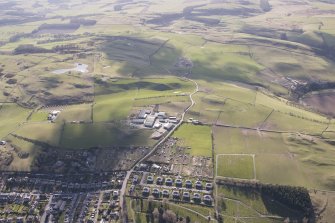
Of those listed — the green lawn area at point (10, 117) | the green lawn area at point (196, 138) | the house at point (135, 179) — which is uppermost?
the green lawn area at point (196, 138)

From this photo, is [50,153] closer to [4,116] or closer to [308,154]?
[4,116]

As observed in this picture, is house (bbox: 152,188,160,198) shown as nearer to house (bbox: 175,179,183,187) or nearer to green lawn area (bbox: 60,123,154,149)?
house (bbox: 175,179,183,187)

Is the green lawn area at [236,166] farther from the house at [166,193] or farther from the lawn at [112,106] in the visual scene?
the lawn at [112,106]

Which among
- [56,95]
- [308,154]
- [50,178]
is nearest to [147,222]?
[50,178]

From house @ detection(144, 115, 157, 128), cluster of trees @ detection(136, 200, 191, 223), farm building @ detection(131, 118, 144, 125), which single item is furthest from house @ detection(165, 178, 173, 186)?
farm building @ detection(131, 118, 144, 125)

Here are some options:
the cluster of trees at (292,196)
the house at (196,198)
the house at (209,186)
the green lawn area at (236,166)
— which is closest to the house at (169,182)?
the house at (196,198)

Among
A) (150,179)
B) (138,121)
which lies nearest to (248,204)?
(150,179)
